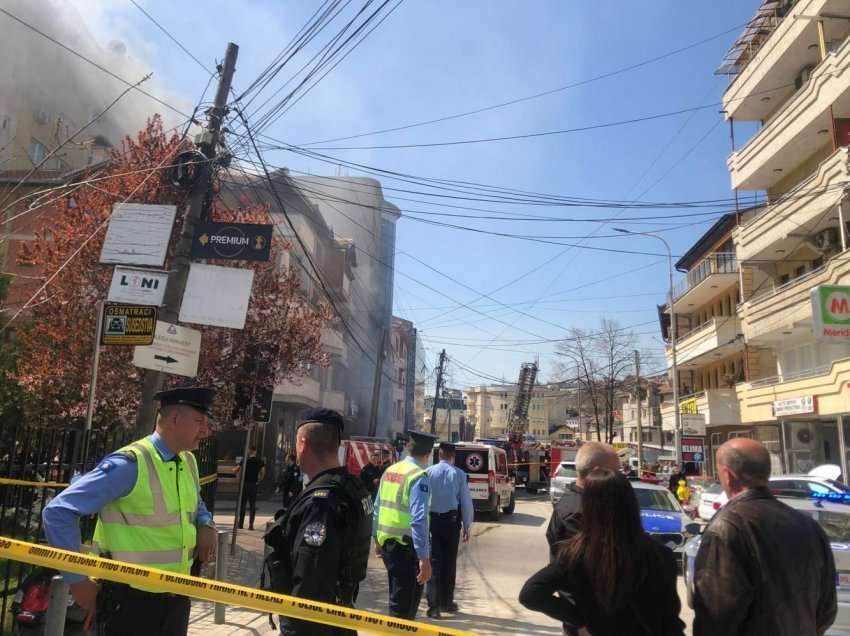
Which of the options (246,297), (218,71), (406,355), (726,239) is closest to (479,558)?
(246,297)

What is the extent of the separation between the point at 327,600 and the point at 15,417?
576 inches

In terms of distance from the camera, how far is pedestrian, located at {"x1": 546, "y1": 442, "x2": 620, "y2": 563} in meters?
3.30

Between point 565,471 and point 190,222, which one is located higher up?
point 190,222

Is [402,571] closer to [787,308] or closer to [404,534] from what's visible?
[404,534]

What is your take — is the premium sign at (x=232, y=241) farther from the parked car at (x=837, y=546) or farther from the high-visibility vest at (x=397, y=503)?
the parked car at (x=837, y=546)

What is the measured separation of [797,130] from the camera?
2114cm

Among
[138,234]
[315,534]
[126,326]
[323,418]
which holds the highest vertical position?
[138,234]

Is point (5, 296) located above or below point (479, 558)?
above

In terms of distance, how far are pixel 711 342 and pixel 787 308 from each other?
8.15m

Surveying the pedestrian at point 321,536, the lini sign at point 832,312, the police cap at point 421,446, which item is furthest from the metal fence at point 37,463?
the lini sign at point 832,312

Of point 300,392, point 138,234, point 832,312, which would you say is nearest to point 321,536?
point 138,234

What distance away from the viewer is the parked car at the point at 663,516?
32.1 ft

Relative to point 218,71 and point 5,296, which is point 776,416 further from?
point 5,296

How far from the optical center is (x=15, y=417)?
14133 millimetres
